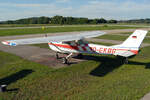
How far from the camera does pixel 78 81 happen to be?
787cm

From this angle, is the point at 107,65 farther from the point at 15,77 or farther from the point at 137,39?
the point at 15,77

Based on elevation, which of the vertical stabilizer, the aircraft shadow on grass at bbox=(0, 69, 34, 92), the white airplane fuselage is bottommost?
the aircraft shadow on grass at bbox=(0, 69, 34, 92)

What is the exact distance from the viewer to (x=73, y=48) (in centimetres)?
1136

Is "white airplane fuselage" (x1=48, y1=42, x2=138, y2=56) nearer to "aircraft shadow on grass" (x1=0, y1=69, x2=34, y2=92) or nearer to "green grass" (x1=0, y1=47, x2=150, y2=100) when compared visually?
"green grass" (x1=0, y1=47, x2=150, y2=100)

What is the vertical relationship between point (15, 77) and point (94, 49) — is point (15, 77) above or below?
below

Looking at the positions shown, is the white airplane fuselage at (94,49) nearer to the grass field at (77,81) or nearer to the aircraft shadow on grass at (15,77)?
the grass field at (77,81)

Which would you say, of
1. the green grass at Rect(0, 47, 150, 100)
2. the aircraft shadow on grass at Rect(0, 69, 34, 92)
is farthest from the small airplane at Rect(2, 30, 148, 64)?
the aircraft shadow on grass at Rect(0, 69, 34, 92)

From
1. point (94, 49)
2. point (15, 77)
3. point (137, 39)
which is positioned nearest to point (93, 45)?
point (94, 49)

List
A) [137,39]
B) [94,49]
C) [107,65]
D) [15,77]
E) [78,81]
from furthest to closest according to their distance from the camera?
[107,65], [94,49], [137,39], [15,77], [78,81]

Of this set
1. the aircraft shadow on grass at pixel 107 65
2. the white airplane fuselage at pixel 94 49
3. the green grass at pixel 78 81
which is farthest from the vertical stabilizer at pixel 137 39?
the aircraft shadow on grass at pixel 107 65

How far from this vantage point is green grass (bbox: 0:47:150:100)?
6.22 metres

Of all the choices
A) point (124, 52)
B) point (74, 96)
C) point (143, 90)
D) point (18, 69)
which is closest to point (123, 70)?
point (124, 52)

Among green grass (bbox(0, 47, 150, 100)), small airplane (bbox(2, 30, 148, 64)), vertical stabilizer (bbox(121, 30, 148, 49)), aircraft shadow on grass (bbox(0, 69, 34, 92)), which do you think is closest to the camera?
green grass (bbox(0, 47, 150, 100))

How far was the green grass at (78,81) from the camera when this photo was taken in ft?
20.4
